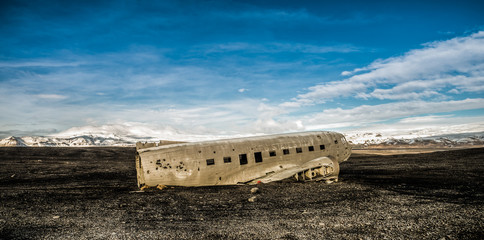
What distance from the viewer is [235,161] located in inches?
607

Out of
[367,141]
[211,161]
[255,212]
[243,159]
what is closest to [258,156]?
[243,159]

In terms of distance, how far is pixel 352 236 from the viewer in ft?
22.5

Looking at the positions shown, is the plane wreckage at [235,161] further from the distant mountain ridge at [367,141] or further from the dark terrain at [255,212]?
the distant mountain ridge at [367,141]

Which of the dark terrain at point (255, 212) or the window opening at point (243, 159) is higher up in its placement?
the window opening at point (243, 159)

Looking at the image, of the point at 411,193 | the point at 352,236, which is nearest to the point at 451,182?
the point at 411,193

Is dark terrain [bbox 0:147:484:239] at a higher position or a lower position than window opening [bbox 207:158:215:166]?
lower

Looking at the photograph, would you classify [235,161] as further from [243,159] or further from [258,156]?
[258,156]

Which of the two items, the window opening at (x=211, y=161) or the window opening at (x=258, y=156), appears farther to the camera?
the window opening at (x=258, y=156)

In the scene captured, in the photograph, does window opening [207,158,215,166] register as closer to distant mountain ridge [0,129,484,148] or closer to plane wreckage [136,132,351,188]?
plane wreckage [136,132,351,188]

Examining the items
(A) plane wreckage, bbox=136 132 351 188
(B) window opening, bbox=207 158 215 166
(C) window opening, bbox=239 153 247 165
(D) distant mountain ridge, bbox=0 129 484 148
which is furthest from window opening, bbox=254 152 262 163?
(D) distant mountain ridge, bbox=0 129 484 148

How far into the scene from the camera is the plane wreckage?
14.3 m

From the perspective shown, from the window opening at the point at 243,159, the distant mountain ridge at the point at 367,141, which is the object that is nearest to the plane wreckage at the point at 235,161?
the window opening at the point at 243,159

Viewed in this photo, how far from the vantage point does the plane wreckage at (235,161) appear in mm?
14297

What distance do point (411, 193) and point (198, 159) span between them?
1137 cm
